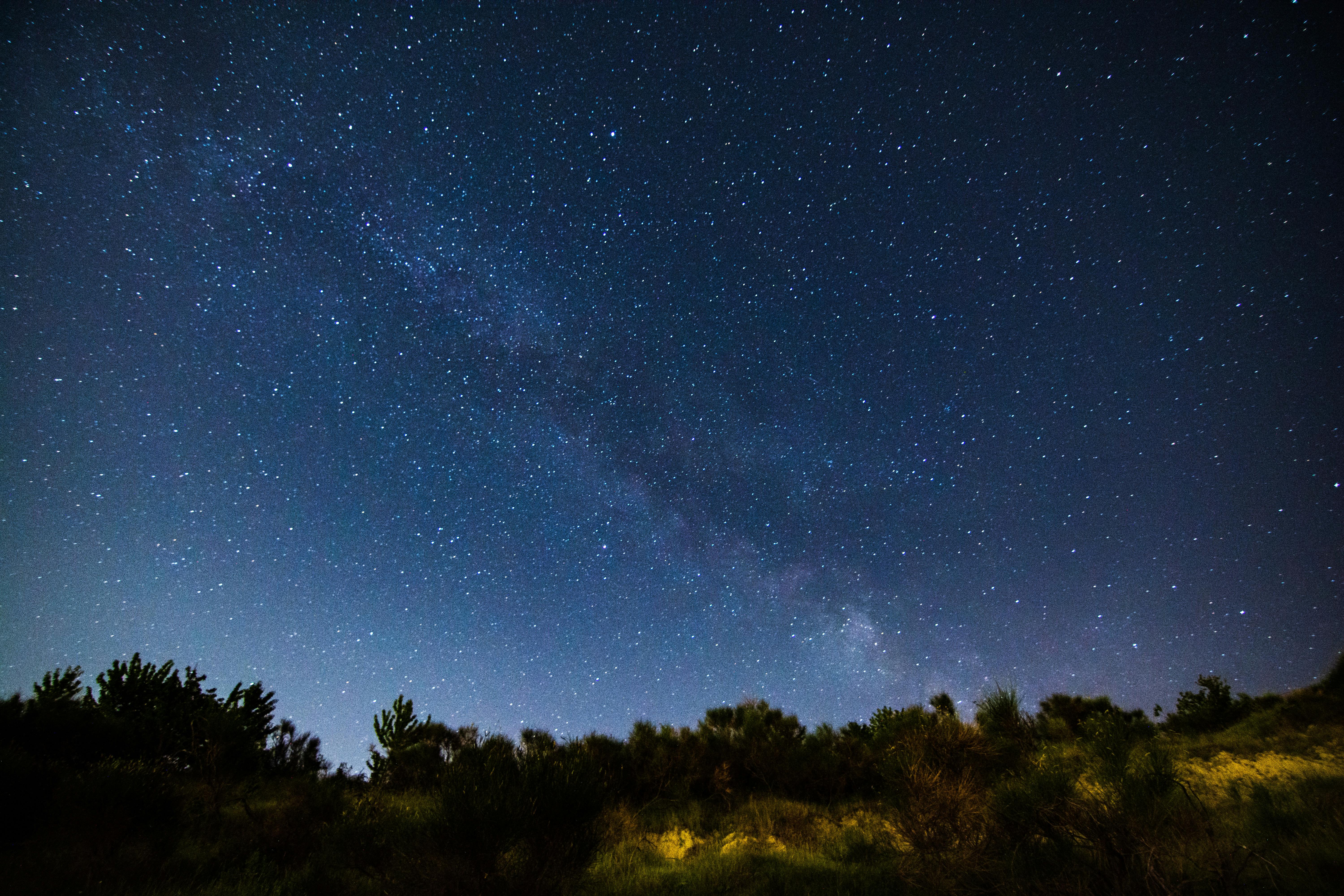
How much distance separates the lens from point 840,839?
8.97m

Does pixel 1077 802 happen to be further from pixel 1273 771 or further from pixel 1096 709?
pixel 1096 709

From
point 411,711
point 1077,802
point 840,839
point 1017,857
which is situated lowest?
point 840,839

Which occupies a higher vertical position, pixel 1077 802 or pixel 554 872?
pixel 1077 802

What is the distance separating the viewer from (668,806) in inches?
451


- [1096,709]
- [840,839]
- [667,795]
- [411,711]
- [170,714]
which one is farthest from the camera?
[1096,709]

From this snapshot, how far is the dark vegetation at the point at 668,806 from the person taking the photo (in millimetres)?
5266

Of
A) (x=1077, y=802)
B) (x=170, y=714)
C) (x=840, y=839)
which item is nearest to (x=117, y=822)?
(x=170, y=714)

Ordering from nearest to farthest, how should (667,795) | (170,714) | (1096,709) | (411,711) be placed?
1. (667,795)
2. (170,714)
3. (411,711)
4. (1096,709)

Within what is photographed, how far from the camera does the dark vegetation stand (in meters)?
5.27

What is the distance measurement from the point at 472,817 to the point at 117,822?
574 centimetres

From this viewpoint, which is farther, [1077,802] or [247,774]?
[247,774]

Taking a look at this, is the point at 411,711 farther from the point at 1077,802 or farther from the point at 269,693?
the point at 1077,802

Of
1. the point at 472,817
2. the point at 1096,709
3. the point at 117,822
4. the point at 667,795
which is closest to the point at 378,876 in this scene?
the point at 472,817

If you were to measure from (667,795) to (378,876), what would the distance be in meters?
7.18
